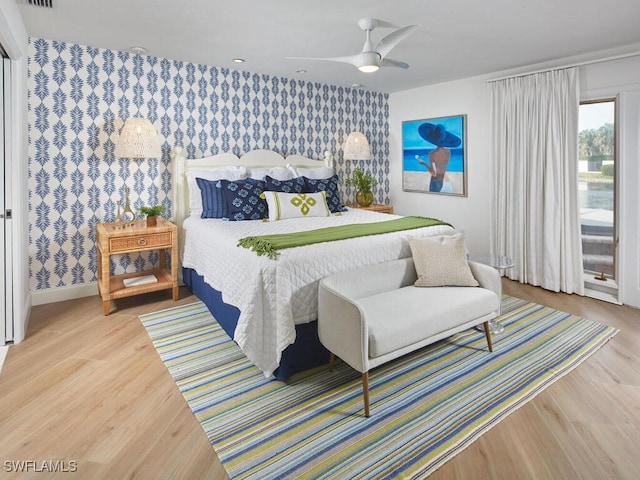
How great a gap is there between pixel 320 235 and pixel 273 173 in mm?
1763

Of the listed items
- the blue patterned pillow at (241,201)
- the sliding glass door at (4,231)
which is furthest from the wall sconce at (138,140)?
the sliding glass door at (4,231)

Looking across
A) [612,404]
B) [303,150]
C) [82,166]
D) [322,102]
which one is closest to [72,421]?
[82,166]

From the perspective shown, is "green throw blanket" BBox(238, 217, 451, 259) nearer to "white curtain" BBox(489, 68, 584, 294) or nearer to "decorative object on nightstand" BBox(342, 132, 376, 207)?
"white curtain" BBox(489, 68, 584, 294)

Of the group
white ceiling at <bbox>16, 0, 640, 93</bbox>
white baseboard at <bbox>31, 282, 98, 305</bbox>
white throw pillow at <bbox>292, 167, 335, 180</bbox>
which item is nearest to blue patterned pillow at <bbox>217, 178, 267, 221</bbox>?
white throw pillow at <bbox>292, 167, 335, 180</bbox>

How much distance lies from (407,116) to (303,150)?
5.35 feet

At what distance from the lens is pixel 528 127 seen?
4.20 meters

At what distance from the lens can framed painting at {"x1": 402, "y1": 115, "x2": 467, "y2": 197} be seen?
502 cm

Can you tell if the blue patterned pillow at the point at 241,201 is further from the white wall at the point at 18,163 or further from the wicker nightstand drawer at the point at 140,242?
the white wall at the point at 18,163

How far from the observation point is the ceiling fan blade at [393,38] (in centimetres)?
253

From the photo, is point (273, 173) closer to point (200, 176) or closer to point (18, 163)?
point (200, 176)

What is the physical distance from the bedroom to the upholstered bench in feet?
6.16

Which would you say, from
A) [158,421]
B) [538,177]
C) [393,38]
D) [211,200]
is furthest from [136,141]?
[538,177]

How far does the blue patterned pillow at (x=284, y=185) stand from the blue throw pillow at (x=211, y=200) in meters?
0.49

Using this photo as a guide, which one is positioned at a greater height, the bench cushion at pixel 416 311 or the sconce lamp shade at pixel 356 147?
the sconce lamp shade at pixel 356 147
